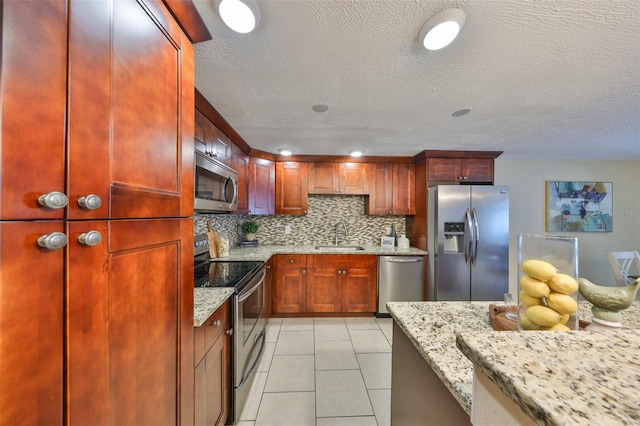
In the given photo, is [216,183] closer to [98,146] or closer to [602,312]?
[98,146]

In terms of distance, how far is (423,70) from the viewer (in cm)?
136

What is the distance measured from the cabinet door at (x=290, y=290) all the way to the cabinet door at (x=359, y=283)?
21.3 inches

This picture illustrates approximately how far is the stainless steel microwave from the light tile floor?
1.47 metres

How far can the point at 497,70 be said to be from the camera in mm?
→ 1366

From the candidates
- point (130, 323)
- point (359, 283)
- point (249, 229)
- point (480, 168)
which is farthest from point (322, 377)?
point (480, 168)

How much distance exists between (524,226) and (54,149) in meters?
4.92

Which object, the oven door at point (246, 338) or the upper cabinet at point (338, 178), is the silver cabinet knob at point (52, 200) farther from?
the upper cabinet at point (338, 178)

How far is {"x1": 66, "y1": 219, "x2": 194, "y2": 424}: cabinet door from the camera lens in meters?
0.52

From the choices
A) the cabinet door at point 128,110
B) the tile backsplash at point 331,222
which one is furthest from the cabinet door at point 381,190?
the cabinet door at point 128,110

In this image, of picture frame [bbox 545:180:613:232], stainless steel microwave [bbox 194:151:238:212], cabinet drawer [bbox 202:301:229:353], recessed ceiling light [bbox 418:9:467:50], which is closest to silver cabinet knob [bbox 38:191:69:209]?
cabinet drawer [bbox 202:301:229:353]

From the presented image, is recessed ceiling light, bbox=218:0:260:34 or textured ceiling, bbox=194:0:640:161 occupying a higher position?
textured ceiling, bbox=194:0:640:161

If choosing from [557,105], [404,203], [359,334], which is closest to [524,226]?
[404,203]

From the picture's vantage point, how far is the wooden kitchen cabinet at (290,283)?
303cm

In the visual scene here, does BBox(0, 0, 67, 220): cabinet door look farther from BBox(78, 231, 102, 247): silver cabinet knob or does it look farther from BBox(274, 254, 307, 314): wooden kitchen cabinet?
BBox(274, 254, 307, 314): wooden kitchen cabinet
